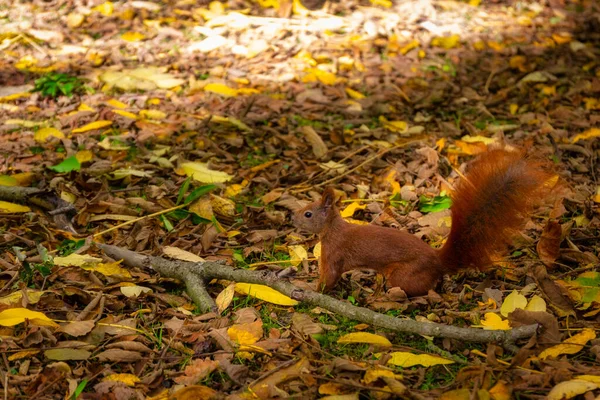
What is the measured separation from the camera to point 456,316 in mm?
3014

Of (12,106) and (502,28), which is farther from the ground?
(502,28)

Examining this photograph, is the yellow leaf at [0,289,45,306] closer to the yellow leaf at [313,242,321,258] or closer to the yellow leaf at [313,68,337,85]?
the yellow leaf at [313,242,321,258]

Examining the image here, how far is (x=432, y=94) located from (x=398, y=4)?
2003 millimetres

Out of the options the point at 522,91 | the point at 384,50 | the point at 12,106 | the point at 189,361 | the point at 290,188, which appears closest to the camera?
the point at 189,361

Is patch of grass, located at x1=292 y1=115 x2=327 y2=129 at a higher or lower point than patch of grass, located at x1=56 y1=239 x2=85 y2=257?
higher

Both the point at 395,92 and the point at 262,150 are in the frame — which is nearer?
the point at 262,150

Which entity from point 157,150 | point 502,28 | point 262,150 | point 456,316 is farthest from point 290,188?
point 502,28

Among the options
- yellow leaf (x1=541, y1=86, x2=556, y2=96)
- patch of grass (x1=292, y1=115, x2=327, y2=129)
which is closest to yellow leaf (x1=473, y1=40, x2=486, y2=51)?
yellow leaf (x1=541, y1=86, x2=556, y2=96)

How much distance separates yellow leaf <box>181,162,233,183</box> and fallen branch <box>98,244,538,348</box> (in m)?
0.93

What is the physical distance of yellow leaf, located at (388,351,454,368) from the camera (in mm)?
2645

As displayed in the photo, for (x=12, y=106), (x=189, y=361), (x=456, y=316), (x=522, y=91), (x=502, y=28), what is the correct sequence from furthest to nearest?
(x=502, y=28) → (x=522, y=91) → (x=12, y=106) → (x=456, y=316) → (x=189, y=361)

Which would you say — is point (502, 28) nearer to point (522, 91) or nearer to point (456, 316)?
point (522, 91)

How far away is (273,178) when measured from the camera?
4.41 meters

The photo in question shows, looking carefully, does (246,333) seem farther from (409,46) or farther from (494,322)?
(409,46)
